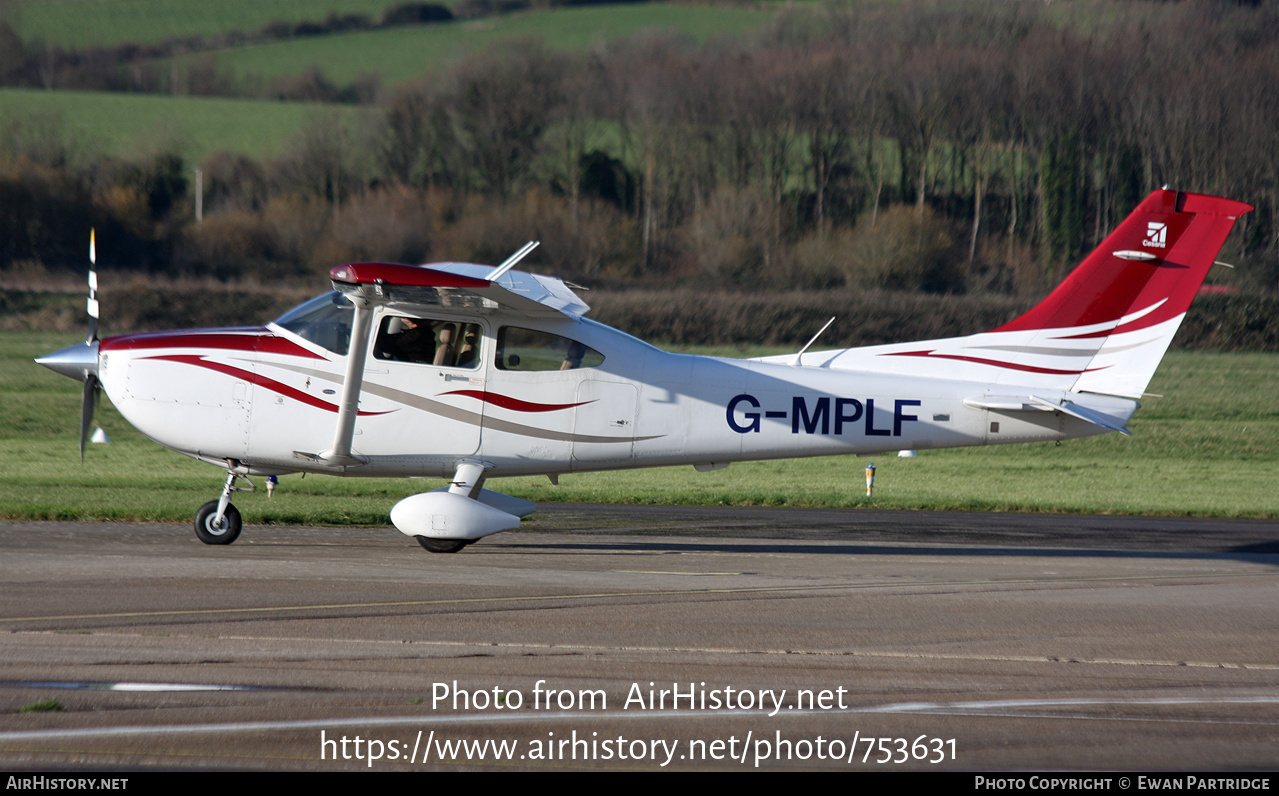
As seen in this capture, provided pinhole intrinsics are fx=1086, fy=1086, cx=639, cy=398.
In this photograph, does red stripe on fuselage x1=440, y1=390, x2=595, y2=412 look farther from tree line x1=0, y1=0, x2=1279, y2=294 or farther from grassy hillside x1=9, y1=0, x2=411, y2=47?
grassy hillside x1=9, y1=0, x2=411, y2=47

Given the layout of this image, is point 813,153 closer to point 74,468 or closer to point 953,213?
point 953,213

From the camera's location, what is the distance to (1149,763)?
17.0 ft

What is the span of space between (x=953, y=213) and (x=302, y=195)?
2585cm

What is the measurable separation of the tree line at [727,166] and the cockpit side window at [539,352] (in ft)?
86.7

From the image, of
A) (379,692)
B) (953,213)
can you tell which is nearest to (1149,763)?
(379,692)

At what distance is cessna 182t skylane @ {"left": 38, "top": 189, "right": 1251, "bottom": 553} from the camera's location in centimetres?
998

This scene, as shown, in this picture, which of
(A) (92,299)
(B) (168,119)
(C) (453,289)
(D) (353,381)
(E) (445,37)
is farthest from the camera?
(E) (445,37)

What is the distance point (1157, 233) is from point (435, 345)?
6.74 m

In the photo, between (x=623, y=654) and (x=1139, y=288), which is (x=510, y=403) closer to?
(x=623, y=654)

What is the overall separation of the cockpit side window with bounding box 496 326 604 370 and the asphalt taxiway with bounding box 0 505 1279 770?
1.81 metres

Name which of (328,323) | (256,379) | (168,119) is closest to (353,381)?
(328,323)

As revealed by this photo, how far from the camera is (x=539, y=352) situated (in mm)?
10102

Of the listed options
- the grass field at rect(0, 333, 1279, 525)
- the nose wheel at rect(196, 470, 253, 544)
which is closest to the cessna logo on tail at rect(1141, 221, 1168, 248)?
the grass field at rect(0, 333, 1279, 525)

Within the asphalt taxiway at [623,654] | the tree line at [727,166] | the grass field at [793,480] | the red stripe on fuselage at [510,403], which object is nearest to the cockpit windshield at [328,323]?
the red stripe on fuselage at [510,403]
